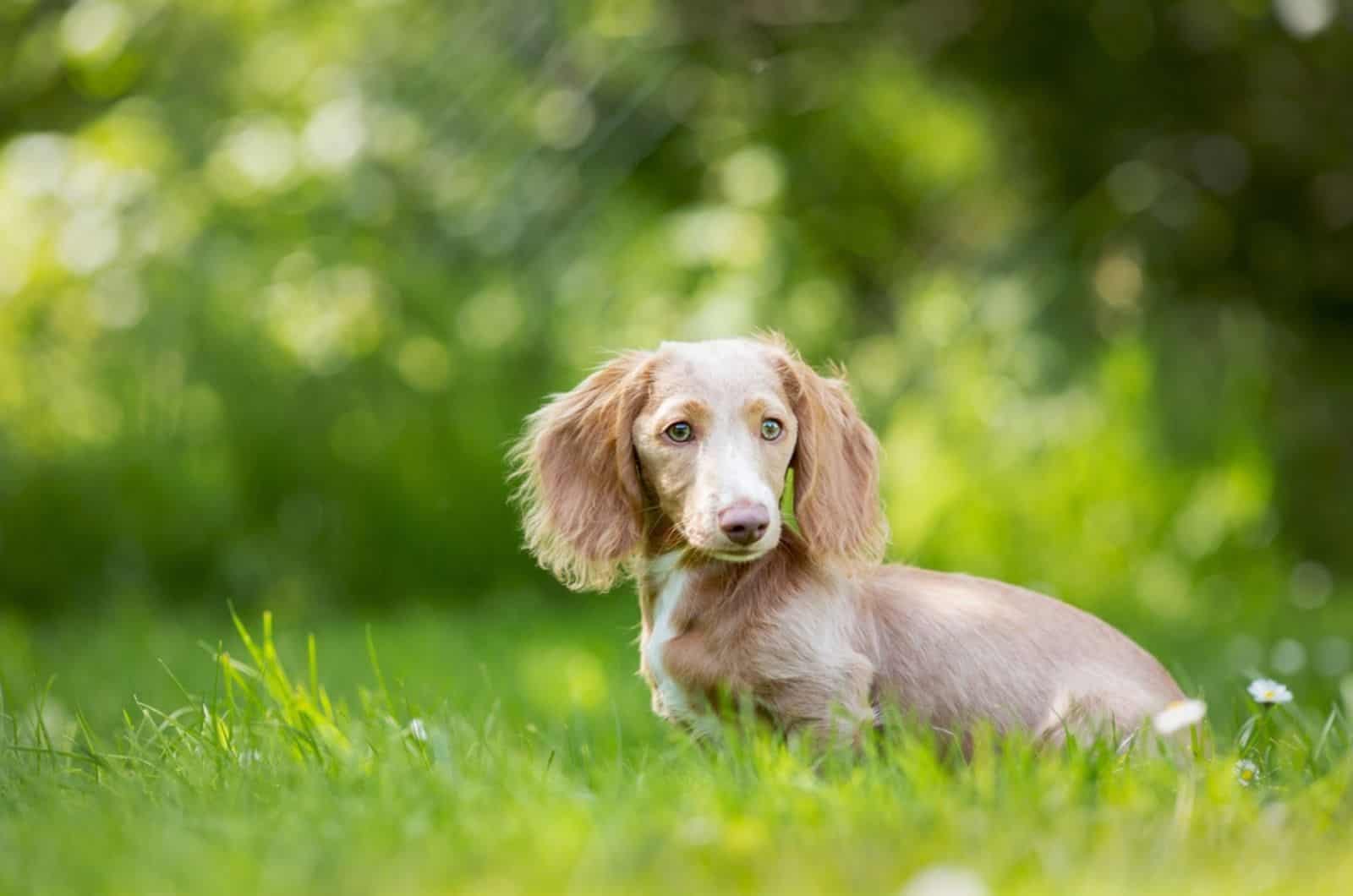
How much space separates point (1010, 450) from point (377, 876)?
18.9ft

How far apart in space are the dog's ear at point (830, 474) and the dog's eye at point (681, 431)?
28 cm

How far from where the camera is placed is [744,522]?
303 centimetres

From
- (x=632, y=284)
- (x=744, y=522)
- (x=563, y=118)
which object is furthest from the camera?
→ (x=563, y=118)

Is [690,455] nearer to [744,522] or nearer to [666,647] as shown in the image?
[744,522]

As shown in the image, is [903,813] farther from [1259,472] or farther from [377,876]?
[1259,472]

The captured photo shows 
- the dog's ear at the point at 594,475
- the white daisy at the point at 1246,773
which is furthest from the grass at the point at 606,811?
the dog's ear at the point at 594,475

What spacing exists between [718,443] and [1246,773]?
50.3 inches

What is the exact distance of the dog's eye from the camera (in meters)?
3.26

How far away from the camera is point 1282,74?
9.37m

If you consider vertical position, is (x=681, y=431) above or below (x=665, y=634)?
above

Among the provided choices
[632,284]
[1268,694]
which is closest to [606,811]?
[1268,694]

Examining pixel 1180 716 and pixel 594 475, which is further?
pixel 594 475

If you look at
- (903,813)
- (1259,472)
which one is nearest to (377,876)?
(903,813)

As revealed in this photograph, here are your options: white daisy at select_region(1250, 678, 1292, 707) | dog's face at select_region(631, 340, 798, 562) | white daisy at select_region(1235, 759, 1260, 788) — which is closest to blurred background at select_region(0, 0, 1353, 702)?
white daisy at select_region(1250, 678, 1292, 707)
